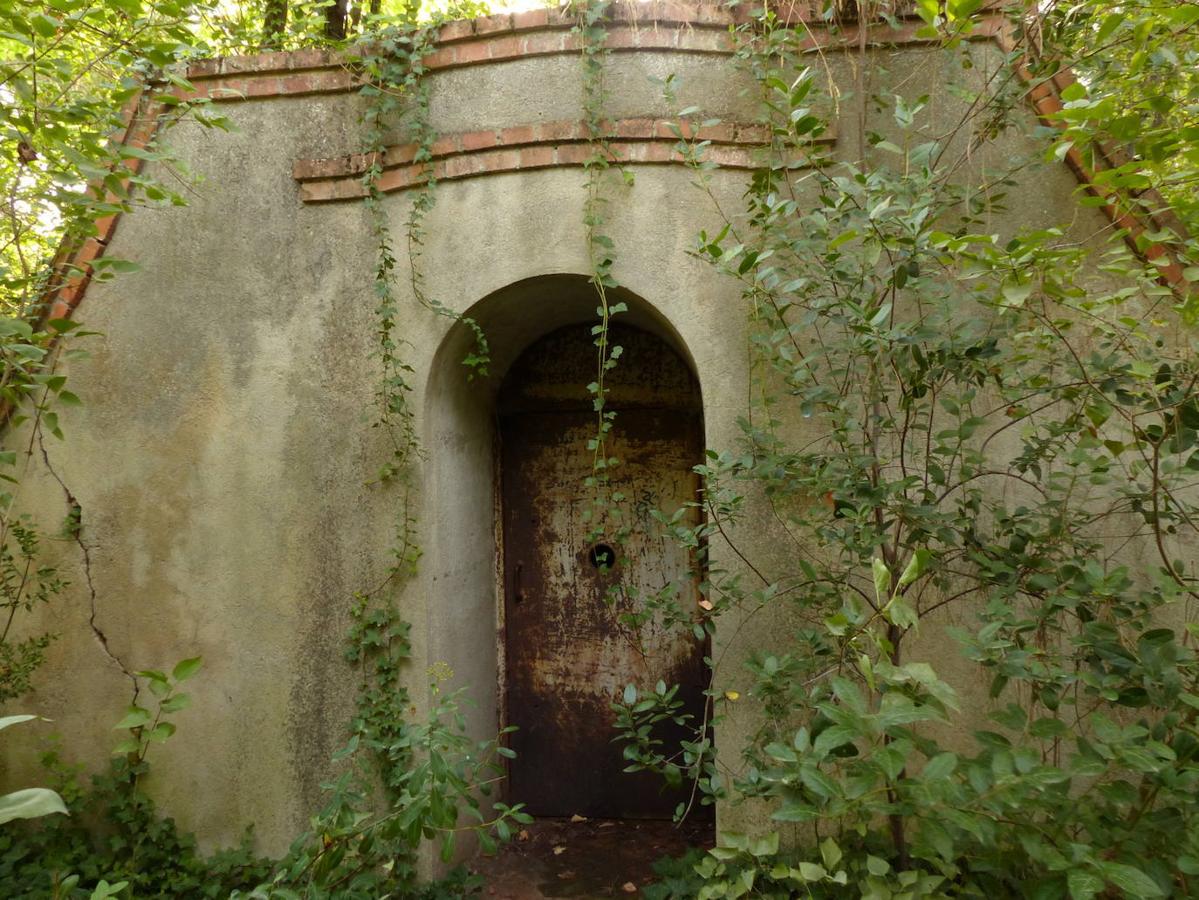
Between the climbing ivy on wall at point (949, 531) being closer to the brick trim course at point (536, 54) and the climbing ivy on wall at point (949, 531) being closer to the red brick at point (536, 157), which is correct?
the brick trim course at point (536, 54)

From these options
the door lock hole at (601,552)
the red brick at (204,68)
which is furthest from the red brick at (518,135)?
the door lock hole at (601,552)

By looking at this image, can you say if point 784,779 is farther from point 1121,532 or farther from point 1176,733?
point 1121,532

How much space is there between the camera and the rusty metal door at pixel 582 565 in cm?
437

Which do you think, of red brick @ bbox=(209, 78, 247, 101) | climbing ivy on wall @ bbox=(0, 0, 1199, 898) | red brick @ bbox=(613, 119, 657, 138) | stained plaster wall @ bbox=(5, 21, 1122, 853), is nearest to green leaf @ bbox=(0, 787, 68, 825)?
climbing ivy on wall @ bbox=(0, 0, 1199, 898)

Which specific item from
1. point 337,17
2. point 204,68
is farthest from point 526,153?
point 337,17

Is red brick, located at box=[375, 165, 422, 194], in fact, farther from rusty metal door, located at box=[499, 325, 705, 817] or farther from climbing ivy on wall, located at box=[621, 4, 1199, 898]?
climbing ivy on wall, located at box=[621, 4, 1199, 898]

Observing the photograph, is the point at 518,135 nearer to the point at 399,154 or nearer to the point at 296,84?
the point at 399,154

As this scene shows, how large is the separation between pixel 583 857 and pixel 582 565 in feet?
5.15

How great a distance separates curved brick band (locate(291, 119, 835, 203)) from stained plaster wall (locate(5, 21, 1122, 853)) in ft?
0.22

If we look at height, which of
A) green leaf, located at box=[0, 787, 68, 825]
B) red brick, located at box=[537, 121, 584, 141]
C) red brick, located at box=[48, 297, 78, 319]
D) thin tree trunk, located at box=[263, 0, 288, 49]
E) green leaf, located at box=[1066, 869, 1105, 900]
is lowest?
green leaf, located at box=[1066, 869, 1105, 900]

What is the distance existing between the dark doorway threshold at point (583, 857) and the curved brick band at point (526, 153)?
3347 mm

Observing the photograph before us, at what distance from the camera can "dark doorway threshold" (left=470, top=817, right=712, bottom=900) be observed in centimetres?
371

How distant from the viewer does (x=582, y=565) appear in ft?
14.7

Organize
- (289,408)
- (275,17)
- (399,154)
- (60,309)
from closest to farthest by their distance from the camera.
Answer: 1. (399,154)
2. (289,408)
3. (60,309)
4. (275,17)
